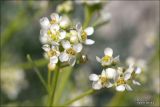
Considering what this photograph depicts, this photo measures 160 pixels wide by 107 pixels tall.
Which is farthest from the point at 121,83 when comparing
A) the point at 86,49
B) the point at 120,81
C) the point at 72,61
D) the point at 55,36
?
the point at 86,49

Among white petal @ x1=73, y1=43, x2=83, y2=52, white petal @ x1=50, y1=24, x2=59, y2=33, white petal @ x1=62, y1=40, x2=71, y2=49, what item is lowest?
white petal @ x1=73, y1=43, x2=83, y2=52

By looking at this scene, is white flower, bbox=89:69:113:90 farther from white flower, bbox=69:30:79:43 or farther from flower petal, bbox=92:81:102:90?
white flower, bbox=69:30:79:43

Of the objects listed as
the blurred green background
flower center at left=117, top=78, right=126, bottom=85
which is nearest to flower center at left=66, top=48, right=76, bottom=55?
flower center at left=117, top=78, right=126, bottom=85

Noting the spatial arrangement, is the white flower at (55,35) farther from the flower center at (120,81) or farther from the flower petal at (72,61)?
the flower center at (120,81)

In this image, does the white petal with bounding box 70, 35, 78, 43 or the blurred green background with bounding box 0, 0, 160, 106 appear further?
the blurred green background with bounding box 0, 0, 160, 106

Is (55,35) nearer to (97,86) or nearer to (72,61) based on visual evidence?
(72,61)

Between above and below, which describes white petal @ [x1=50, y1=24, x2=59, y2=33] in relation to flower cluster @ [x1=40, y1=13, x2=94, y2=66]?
above

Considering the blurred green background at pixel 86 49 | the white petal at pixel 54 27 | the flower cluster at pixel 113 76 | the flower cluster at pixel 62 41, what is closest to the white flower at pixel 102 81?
the flower cluster at pixel 113 76
